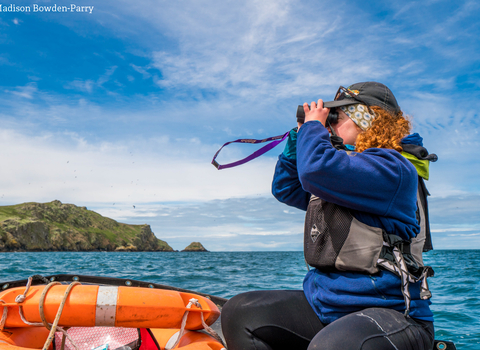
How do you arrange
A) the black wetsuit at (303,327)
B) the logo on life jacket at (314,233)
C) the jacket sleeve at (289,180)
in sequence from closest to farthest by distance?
the black wetsuit at (303,327) < the logo on life jacket at (314,233) < the jacket sleeve at (289,180)

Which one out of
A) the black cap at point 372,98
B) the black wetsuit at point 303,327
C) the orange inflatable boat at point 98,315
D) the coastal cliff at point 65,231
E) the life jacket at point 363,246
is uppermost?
the black cap at point 372,98

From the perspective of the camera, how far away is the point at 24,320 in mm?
2441

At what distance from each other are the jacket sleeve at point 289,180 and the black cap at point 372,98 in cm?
35

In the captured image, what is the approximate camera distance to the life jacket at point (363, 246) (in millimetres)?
1633

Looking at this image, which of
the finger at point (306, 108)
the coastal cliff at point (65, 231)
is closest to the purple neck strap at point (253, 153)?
the finger at point (306, 108)

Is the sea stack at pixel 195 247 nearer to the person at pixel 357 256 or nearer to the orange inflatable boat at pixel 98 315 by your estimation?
the orange inflatable boat at pixel 98 315

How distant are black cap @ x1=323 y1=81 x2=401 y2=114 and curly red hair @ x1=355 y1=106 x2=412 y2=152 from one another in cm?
4

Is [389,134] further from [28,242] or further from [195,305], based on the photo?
[28,242]

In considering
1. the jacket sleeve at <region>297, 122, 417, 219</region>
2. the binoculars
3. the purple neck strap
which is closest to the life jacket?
the jacket sleeve at <region>297, 122, 417, 219</region>

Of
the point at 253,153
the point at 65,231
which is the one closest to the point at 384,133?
the point at 253,153

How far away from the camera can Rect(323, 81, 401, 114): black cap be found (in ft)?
6.60

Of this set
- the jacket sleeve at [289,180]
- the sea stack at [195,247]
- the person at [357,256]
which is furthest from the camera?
the sea stack at [195,247]

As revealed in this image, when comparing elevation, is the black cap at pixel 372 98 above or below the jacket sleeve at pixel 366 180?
above

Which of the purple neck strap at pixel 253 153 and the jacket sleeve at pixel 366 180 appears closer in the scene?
the jacket sleeve at pixel 366 180
